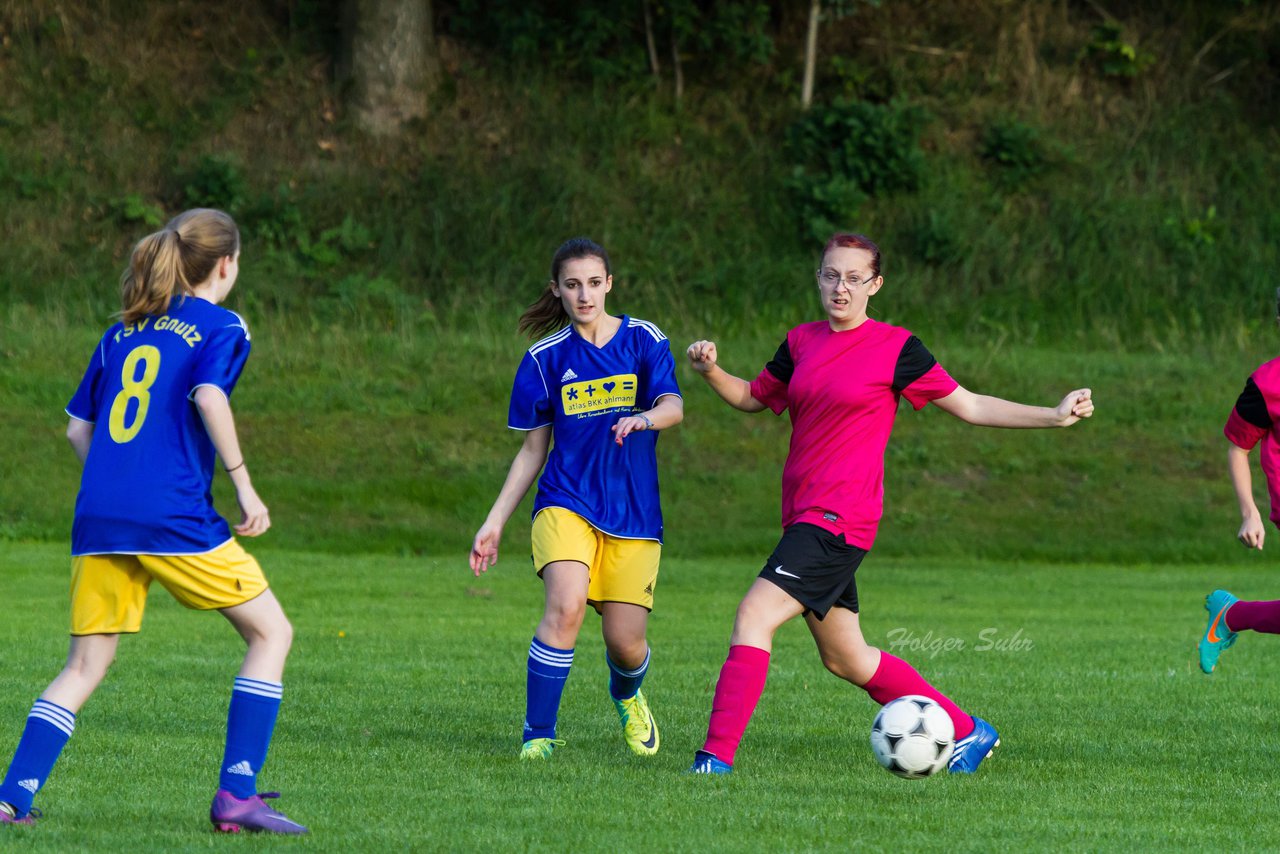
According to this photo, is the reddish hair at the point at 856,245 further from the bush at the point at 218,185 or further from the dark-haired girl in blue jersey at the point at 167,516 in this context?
the bush at the point at 218,185

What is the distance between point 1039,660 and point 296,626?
504 centimetres

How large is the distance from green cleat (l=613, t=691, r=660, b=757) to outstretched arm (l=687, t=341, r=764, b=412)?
1.27 metres

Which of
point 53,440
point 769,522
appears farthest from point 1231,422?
point 53,440

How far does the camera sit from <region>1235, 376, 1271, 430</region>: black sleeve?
7039mm

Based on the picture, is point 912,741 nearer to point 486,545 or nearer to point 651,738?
point 651,738


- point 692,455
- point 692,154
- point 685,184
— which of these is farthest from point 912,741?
point 692,154

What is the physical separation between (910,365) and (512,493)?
1716mm

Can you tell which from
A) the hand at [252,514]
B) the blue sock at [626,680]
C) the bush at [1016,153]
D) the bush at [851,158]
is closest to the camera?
the hand at [252,514]

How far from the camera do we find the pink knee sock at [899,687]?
21.3ft

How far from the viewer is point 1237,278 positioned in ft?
80.4

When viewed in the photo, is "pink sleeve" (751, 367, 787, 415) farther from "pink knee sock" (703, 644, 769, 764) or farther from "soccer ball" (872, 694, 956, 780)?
"soccer ball" (872, 694, 956, 780)

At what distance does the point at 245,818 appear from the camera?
491 centimetres

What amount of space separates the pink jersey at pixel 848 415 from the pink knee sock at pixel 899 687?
603 mm
